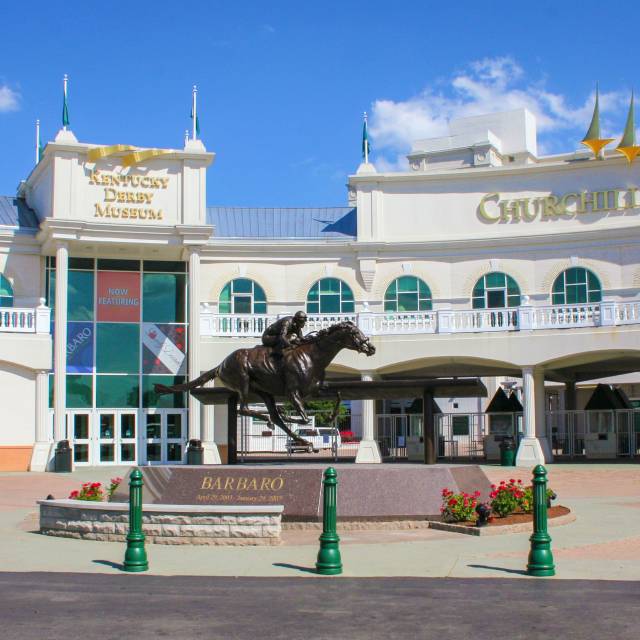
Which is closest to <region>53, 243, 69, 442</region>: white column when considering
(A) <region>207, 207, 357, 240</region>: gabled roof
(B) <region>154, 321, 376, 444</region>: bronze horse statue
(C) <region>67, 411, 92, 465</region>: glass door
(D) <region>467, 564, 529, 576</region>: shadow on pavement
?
(C) <region>67, 411, 92, 465</region>: glass door

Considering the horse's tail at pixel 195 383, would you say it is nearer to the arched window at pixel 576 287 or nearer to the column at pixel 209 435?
the column at pixel 209 435

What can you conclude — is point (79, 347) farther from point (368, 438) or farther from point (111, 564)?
point (111, 564)

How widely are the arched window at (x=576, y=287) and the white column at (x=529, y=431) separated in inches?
188

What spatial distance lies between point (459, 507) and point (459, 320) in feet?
68.0

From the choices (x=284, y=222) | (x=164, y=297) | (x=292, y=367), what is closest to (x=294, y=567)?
(x=292, y=367)

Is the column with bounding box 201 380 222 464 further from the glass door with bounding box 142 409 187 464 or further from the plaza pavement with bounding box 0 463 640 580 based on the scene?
the plaza pavement with bounding box 0 463 640 580

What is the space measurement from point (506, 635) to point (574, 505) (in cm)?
1195

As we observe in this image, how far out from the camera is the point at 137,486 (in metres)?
12.3

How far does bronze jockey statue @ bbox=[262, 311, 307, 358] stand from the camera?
57.7ft

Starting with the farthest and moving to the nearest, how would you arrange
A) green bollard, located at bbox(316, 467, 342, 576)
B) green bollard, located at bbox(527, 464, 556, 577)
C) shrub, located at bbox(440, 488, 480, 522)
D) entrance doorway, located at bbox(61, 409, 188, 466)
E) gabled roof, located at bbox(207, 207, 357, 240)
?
gabled roof, located at bbox(207, 207, 357, 240) → entrance doorway, located at bbox(61, 409, 188, 466) → shrub, located at bbox(440, 488, 480, 522) → green bollard, located at bbox(316, 467, 342, 576) → green bollard, located at bbox(527, 464, 556, 577)

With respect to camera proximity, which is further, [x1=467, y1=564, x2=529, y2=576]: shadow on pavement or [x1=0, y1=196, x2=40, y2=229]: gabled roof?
[x1=0, y1=196, x2=40, y2=229]: gabled roof

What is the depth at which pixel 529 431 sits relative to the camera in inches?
1329

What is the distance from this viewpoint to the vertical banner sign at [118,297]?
1473 inches

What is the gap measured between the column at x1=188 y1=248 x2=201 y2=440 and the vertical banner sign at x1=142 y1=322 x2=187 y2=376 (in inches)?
44.7
